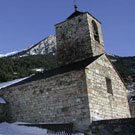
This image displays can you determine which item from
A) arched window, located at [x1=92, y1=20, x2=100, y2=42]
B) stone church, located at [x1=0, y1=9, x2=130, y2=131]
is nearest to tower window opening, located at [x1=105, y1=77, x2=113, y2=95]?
stone church, located at [x1=0, y1=9, x2=130, y2=131]

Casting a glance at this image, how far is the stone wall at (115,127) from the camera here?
27.6 feet

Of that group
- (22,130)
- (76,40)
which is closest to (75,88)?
(22,130)

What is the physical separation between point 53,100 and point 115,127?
13.7 feet

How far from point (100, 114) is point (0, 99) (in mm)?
6714

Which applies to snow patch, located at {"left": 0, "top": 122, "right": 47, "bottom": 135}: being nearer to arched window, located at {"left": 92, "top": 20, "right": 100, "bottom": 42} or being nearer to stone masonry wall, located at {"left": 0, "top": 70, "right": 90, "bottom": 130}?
stone masonry wall, located at {"left": 0, "top": 70, "right": 90, "bottom": 130}

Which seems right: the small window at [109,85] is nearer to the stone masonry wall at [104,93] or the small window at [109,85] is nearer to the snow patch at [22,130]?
the stone masonry wall at [104,93]

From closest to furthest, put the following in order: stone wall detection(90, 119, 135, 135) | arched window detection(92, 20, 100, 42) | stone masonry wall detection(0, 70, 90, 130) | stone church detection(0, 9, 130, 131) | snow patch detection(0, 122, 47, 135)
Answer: stone wall detection(90, 119, 135, 135)
snow patch detection(0, 122, 47, 135)
stone masonry wall detection(0, 70, 90, 130)
stone church detection(0, 9, 130, 131)
arched window detection(92, 20, 100, 42)

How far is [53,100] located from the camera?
465 inches

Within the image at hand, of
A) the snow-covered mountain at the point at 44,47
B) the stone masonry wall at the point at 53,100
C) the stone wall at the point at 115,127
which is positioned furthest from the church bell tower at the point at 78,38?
→ the snow-covered mountain at the point at 44,47

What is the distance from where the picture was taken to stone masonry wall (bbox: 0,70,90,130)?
35.3 ft

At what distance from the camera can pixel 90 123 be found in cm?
1016

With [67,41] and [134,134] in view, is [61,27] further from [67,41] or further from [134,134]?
[134,134]

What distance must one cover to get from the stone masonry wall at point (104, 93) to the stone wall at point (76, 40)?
1692 mm

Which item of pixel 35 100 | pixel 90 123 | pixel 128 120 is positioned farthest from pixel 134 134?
pixel 35 100
